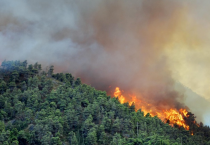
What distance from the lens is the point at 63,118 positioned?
105m

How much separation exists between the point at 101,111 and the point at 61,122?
2157 cm

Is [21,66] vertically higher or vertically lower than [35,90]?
higher

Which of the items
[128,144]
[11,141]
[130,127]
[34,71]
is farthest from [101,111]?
[34,71]

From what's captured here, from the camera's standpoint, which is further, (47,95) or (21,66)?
(21,66)

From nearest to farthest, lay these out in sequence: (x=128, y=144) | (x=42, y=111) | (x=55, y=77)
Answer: (x=128, y=144) → (x=42, y=111) → (x=55, y=77)

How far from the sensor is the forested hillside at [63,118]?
95188mm

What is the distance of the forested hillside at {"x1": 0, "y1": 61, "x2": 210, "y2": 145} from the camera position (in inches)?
3748

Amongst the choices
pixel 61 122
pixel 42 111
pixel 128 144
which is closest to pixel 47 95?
pixel 42 111

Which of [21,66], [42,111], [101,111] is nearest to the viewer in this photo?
[42,111]

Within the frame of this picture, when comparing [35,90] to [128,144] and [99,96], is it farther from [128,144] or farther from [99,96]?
[128,144]

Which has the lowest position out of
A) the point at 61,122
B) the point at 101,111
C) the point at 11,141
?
the point at 11,141

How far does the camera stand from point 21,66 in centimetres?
14275

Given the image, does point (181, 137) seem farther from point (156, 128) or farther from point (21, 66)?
point (21, 66)

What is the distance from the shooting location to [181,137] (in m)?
129
